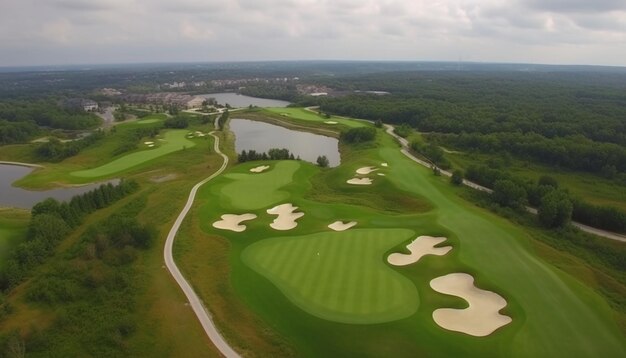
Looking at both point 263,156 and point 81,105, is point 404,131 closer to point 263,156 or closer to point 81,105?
A: point 263,156

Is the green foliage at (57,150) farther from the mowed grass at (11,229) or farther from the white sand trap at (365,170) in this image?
the white sand trap at (365,170)

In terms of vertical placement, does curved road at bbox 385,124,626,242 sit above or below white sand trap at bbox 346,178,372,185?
below

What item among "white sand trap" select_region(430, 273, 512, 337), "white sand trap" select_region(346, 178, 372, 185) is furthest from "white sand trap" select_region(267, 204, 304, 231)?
"white sand trap" select_region(430, 273, 512, 337)

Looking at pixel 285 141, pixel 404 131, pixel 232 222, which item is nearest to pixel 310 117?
pixel 285 141

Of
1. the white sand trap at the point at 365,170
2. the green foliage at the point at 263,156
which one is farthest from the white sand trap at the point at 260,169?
the white sand trap at the point at 365,170

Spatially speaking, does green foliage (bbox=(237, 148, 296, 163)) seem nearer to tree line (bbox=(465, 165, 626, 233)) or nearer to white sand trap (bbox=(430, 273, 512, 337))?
tree line (bbox=(465, 165, 626, 233))

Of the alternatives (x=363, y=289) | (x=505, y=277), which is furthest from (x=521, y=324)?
(x=363, y=289)
